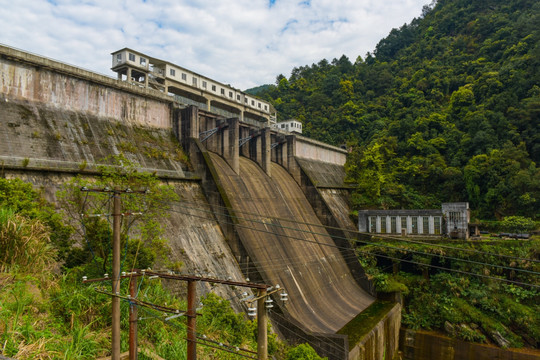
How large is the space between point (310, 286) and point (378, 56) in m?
61.5

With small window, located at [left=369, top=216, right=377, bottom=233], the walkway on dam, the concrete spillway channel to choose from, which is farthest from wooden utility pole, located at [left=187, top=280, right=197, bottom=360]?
small window, located at [left=369, top=216, right=377, bottom=233]

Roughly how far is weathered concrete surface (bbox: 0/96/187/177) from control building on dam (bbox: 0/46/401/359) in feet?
0.14

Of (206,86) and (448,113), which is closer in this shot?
(206,86)

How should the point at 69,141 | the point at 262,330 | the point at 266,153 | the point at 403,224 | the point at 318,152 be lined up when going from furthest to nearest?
the point at 318,152, the point at 403,224, the point at 266,153, the point at 69,141, the point at 262,330

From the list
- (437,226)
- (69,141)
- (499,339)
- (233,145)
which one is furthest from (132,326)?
(437,226)

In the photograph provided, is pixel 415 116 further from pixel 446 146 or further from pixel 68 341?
pixel 68 341

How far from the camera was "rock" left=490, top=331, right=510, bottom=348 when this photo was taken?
55.4 feet

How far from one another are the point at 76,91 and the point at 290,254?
480 inches

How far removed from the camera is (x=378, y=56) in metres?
66.6

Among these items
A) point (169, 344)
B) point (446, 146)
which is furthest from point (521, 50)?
point (169, 344)

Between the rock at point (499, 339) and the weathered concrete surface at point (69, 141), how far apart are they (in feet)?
58.7

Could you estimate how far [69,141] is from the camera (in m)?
12.3

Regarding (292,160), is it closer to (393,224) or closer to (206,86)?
(393,224)

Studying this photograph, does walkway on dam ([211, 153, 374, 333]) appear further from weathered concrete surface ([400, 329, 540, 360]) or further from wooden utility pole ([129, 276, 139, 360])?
wooden utility pole ([129, 276, 139, 360])
